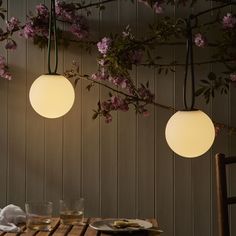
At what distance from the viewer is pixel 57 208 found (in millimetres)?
2973

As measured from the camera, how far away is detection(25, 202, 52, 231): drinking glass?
6.90 feet

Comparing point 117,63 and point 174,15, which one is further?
point 174,15

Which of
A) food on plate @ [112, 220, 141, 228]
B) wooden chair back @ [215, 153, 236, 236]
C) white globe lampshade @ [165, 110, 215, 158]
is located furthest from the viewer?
food on plate @ [112, 220, 141, 228]

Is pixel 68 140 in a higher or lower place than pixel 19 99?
lower

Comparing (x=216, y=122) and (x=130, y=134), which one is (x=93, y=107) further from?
(x=216, y=122)

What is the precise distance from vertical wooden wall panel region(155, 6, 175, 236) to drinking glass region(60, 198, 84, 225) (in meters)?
0.81

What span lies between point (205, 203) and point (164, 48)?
911 millimetres

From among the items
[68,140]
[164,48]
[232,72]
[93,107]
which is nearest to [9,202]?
[68,140]

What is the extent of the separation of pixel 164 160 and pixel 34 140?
755mm

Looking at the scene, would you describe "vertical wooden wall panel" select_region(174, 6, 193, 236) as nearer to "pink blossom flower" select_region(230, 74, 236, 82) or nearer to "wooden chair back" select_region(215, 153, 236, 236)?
"pink blossom flower" select_region(230, 74, 236, 82)

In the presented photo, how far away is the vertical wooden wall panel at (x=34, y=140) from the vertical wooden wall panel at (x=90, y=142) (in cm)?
24

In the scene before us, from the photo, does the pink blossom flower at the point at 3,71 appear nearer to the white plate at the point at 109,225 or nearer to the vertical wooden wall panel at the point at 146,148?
the vertical wooden wall panel at the point at 146,148

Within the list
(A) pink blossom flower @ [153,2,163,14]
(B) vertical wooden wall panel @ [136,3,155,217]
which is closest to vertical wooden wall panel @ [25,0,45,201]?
(B) vertical wooden wall panel @ [136,3,155,217]

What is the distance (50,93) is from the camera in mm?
2127
